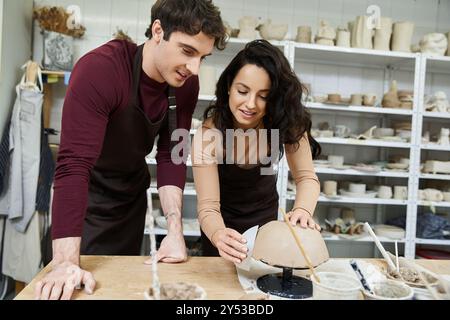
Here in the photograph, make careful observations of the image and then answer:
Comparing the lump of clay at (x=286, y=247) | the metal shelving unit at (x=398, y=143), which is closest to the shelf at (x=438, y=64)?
the metal shelving unit at (x=398, y=143)

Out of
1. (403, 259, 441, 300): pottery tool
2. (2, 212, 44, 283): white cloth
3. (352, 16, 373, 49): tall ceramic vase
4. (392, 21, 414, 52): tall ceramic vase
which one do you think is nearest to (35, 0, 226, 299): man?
(403, 259, 441, 300): pottery tool

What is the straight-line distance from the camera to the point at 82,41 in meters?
2.97

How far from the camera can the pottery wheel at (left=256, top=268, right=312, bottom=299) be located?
2.93 feet

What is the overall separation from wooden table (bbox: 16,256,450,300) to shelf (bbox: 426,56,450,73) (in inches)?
83.3

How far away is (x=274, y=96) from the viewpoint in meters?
1.27

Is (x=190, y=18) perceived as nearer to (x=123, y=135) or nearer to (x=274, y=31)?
(x=123, y=135)

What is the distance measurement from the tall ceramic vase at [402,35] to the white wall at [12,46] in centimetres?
266

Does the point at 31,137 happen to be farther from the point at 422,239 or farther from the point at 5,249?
the point at 422,239

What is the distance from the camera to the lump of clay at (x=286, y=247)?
888 mm

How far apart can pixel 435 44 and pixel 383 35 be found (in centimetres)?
41

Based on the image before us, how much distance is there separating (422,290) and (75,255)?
0.86m

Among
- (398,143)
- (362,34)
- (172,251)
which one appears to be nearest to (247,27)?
(362,34)

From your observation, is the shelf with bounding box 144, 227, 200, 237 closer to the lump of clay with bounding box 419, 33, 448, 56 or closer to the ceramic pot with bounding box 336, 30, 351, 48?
the ceramic pot with bounding box 336, 30, 351, 48
